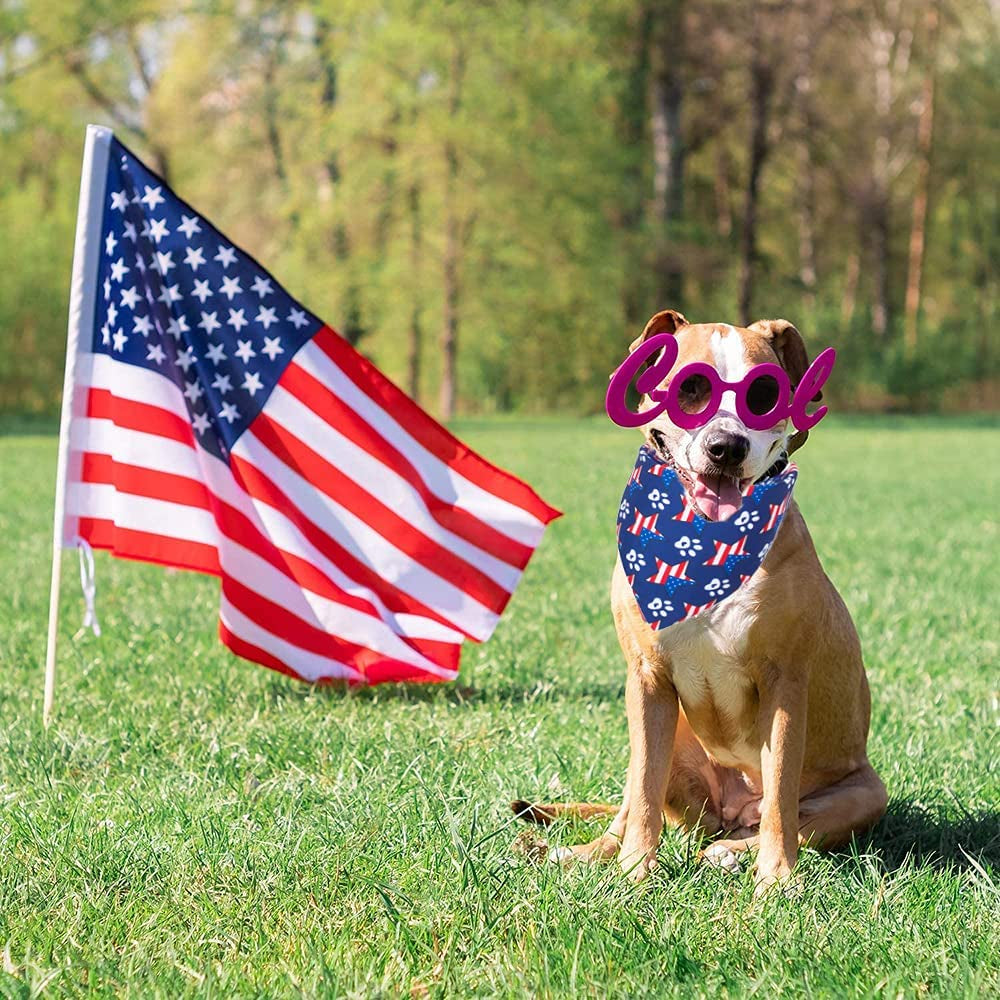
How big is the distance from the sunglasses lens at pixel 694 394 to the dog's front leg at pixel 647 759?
677 mm

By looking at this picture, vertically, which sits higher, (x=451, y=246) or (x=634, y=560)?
(x=451, y=246)

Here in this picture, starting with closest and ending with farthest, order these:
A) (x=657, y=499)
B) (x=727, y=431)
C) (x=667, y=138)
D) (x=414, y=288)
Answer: (x=727, y=431) → (x=657, y=499) → (x=414, y=288) → (x=667, y=138)

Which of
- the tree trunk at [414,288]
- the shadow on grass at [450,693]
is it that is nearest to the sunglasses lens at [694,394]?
the shadow on grass at [450,693]

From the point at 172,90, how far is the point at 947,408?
2335 cm

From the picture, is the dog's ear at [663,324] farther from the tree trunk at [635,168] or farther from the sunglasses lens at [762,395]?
the tree trunk at [635,168]

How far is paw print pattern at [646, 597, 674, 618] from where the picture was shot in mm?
3184

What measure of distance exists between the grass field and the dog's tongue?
0.92 meters

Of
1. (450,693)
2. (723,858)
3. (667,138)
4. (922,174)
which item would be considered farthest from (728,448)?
(922,174)

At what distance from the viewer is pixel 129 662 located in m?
5.82

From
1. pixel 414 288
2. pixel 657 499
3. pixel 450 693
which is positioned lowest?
pixel 450 693

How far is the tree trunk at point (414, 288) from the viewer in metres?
33.1

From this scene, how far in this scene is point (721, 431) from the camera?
2.93 metres

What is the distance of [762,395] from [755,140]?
98.5 ft

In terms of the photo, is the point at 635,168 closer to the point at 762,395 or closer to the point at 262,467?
the point at 262,467
